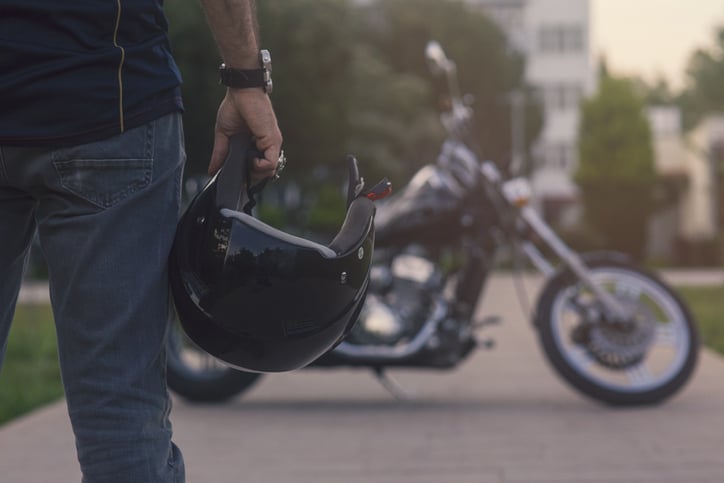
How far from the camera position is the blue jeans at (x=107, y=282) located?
81.9 inches

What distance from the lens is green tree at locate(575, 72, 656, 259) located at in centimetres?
4797

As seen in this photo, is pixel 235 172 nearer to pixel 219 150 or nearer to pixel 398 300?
pixel 219 150

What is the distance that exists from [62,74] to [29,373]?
6.23 metres

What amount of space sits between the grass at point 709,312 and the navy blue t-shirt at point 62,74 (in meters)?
6.75

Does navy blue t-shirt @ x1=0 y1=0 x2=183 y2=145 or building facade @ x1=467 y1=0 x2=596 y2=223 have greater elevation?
navy blue t-shirt @ x1=0 y1=0 x2=183 y2=145

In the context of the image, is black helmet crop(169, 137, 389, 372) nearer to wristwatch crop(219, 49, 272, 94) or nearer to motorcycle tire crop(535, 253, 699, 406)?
wristwatch crop(219, 49, 272, 94)

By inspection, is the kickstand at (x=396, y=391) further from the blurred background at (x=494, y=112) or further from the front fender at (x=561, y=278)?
the blurred background at (x=494, y=112)

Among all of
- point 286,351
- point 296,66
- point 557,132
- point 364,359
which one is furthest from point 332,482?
point 557,132

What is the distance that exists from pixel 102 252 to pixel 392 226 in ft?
13.0

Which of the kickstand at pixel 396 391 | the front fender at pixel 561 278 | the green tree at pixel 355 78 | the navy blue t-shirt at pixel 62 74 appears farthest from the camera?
the green tree at pixel 355 78

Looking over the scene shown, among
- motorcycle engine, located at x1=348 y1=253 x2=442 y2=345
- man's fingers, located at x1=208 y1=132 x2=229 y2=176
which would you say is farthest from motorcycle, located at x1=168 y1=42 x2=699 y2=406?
man's fingers, located at x1=208 y1=132 x2=229 y2=176

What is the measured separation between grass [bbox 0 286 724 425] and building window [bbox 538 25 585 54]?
56.5 meters

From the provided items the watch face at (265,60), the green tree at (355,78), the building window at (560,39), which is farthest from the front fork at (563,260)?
the building window at (560,39)

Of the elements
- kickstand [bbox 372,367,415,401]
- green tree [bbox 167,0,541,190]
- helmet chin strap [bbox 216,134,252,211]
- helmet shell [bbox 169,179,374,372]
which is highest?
helmet chin strap [bbox 216,134,252,211]
